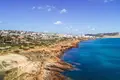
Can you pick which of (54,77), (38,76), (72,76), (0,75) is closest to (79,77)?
(72,76)

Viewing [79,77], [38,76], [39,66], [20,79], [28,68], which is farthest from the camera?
[39,66]

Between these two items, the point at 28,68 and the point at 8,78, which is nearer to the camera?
the point at 8,78

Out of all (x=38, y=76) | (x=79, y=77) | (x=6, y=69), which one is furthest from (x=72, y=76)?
(x=6, y=69)

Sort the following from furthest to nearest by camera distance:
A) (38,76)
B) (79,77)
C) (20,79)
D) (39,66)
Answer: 1. (39,66)
2. (79,77)
3. (38,76)
4. (20,79)

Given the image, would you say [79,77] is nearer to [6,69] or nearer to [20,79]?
[20,79]

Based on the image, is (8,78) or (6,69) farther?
(6,69)

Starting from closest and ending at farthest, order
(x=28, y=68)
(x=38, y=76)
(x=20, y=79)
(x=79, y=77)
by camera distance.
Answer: (x=20, y=79), (x=38, y=76), (x=79, y=77), (x=28, y=68)

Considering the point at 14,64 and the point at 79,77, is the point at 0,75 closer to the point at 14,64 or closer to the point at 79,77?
the point at 14,64

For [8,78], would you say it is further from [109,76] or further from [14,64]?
[109,76]
